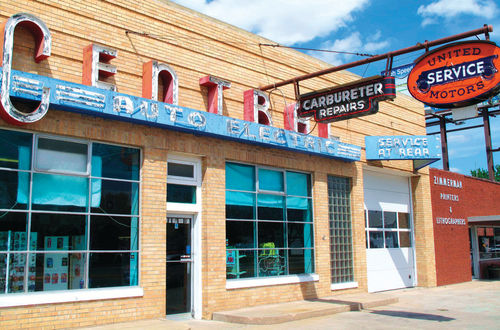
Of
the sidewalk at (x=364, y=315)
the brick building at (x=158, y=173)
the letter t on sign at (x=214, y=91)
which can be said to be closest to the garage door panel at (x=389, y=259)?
the brick building at (x=158, y=173)

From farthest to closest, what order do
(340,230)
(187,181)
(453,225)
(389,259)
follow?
(453,225), (389,259), (340,230), (187,181)

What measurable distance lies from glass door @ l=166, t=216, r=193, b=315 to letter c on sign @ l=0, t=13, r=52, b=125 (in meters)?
3.75

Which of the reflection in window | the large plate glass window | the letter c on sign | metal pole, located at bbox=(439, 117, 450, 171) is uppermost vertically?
metal pole, located at bbox=(439, 117, 450, 171)

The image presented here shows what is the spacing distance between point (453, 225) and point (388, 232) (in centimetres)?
451

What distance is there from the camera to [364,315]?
11695 millimetres

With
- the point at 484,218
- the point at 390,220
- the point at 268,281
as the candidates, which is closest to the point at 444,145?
the point at 484,218

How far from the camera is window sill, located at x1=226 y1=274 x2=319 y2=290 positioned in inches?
453

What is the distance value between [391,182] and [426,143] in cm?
208

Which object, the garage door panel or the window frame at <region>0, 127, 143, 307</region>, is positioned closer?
the window frame at <region>0, 127, 143, 307</region>

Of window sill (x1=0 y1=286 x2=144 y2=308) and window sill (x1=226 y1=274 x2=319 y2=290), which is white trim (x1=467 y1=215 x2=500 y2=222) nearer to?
window sill (x1=226 y1=274 x2=319 y2=290)

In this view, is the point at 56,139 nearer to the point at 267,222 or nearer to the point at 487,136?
the point at 267,222

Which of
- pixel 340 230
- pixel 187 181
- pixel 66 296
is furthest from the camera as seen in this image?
pixel 340 230

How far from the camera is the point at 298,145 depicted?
13203 mm

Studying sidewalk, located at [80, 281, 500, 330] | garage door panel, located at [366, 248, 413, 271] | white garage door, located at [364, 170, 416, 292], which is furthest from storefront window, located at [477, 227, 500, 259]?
sidewalk, located at [80, 281, 500, 330]
